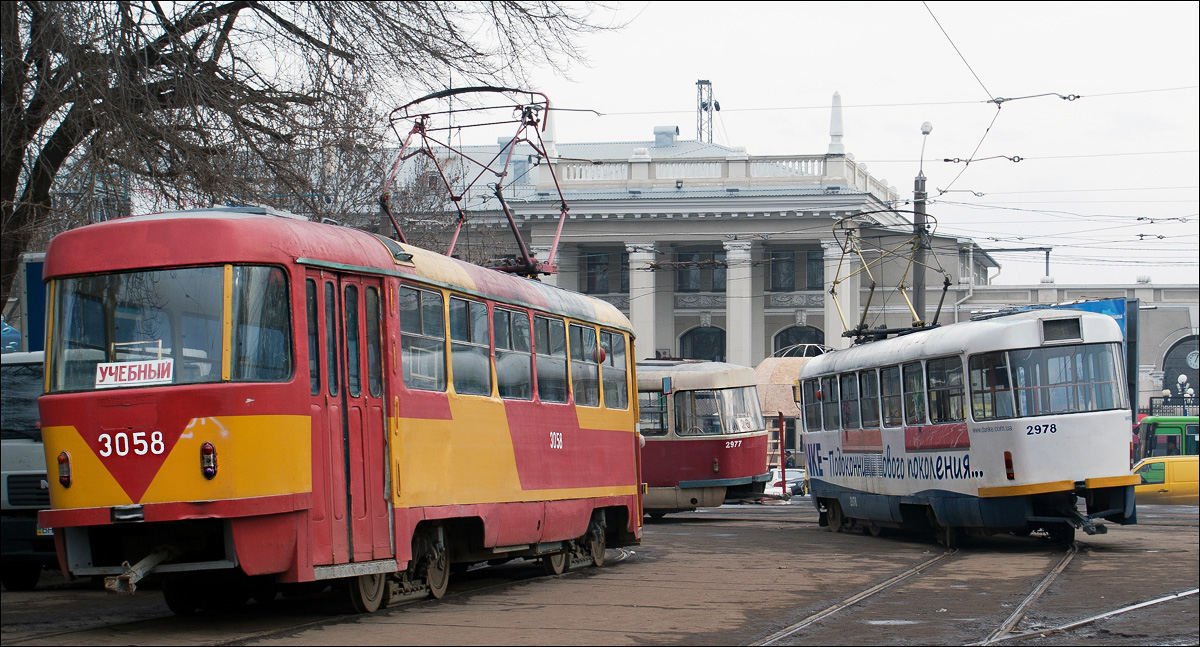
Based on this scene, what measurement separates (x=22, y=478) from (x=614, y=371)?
625 cm

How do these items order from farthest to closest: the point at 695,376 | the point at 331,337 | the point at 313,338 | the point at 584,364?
the point at 695,376
the point at 584,364
the point at 331,337
the point at 313,338

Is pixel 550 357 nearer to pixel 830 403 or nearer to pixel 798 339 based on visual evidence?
pixel 830 403

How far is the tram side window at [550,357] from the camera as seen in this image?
13.7 m

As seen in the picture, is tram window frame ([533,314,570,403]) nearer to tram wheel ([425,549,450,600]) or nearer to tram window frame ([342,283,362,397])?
tram wheel ([425,549,450,600])

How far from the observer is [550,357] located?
13961 millimetres

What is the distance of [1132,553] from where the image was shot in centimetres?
1645

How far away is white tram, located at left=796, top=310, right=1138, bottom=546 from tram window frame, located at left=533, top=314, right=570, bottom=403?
18.3 feet

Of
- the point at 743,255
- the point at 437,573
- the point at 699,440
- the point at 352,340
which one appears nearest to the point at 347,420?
the point at 352,340

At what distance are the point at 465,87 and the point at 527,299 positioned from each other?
339cm

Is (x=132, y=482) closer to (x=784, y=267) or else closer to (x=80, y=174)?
(x=80, y=174)

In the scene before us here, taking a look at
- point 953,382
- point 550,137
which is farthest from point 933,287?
point 953,382

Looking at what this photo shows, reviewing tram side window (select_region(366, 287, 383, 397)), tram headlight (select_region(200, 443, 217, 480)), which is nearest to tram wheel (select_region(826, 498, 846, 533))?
tram side window (select_region(366, 287, 383, 397))

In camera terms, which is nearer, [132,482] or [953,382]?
[132,482]

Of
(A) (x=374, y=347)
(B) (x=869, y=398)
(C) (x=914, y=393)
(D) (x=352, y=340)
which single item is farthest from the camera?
(B) (x=869, y=398)
